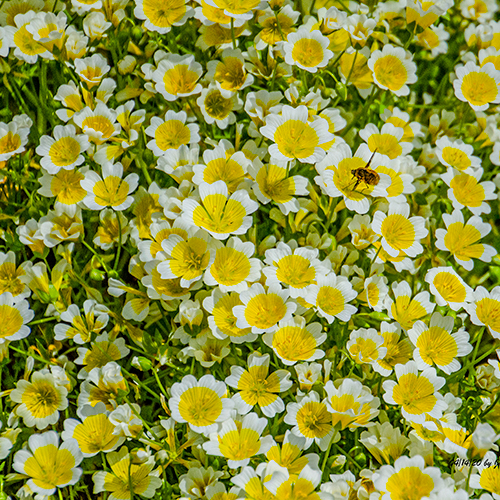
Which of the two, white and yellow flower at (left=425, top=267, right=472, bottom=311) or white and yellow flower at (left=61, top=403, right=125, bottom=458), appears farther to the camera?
white and yellow flower at (left=425, top=267, right=472, bottom=311)

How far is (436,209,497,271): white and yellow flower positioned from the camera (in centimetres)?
166

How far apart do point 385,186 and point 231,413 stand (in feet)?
2.42

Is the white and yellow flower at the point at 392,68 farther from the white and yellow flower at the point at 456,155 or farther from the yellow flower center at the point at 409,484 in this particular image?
the yellow flower center at the point at 409,484

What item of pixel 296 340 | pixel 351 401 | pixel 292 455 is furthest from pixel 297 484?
pixel 296 340

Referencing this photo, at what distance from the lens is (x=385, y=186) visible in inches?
62.1

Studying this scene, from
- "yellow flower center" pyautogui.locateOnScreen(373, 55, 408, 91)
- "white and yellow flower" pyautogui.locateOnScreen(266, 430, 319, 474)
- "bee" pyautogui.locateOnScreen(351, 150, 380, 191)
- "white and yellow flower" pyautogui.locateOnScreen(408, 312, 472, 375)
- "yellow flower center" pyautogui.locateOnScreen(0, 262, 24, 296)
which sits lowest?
"white and yellow flower" pyautogui.locateOnScreen(266, 430, 319, 474)

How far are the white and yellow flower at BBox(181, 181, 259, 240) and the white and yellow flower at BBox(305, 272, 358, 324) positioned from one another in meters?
Answer: 0.25

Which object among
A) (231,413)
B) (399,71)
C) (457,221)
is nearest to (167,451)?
(231,413)

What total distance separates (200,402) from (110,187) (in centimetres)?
63

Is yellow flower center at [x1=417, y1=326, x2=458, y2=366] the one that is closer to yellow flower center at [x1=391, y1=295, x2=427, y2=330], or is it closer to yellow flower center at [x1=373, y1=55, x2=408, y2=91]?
yellow flower center at [x1=391, y1=295, x2=427, y2=330]

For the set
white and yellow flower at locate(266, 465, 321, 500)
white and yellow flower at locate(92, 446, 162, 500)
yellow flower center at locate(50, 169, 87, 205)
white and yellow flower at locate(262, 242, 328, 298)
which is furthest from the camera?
yellow flower center at locate(50, 169, 87, 205)

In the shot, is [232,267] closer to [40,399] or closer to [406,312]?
[406,312]

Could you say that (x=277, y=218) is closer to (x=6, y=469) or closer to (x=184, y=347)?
(x=184, y=347)

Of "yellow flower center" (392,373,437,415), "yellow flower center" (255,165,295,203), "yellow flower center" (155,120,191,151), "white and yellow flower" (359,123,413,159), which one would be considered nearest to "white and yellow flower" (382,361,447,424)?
"yellow flower center" (392,373,437,415)
